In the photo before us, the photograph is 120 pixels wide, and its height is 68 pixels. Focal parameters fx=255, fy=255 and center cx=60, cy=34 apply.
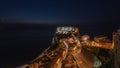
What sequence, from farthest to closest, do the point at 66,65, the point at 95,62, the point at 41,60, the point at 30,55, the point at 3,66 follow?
the point at 30,55, the point at 3,66, the point at 95,62, the point at 41,60, the point at 66,65

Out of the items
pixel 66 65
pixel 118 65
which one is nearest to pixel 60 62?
pixel 66 65

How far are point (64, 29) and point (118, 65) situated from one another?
739 inches

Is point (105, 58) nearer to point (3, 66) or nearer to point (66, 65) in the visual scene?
point (66, 65)

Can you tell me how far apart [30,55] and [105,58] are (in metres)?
52.9

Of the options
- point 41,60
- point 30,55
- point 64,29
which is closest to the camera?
point 41,60

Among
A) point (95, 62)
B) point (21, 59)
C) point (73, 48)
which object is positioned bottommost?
point (21, 59)

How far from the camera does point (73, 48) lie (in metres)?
45.6

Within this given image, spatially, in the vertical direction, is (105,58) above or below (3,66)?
above

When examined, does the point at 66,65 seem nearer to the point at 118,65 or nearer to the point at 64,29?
the point at 118,65

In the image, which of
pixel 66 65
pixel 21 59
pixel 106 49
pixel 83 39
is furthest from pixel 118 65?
pixel 21 59

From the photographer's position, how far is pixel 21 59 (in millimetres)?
94875

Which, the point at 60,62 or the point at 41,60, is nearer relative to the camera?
the point at 60,62

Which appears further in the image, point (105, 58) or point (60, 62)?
point (105, 58)

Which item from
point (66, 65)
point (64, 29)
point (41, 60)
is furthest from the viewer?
point (64, 29)
